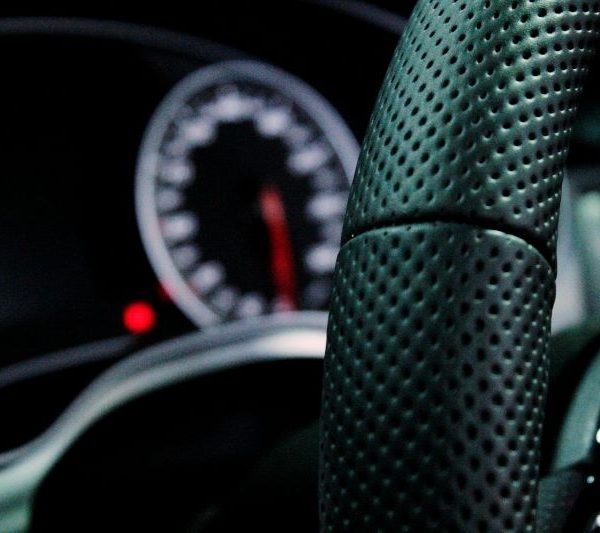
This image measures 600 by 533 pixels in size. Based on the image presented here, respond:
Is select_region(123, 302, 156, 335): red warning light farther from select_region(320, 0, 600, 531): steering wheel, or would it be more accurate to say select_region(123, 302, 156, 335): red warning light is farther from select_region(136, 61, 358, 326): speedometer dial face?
select_region(320, 0, 600, 531): steering wheel

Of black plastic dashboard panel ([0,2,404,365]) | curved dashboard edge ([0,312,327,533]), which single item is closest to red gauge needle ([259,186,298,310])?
black plastic dashboard panel ([0,2,404,365])

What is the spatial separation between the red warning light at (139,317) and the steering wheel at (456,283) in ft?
2.97

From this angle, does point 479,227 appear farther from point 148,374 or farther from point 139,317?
point 139,317

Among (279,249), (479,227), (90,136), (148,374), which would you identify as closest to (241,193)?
(279,249)

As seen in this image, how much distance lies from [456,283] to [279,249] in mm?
1076

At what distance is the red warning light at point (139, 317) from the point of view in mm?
1213

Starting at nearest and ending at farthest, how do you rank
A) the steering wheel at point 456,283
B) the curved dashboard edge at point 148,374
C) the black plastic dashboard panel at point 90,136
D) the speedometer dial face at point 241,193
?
the steering wheel at point 456,283, the curved dashboard edge at point 148,374, the black plastic dashboard panel at point 90,136, the speedometer dial face at point 241,193

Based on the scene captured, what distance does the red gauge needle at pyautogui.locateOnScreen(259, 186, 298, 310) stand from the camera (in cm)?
136

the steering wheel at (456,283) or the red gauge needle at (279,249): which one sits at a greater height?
the steering wheel at (456,283)

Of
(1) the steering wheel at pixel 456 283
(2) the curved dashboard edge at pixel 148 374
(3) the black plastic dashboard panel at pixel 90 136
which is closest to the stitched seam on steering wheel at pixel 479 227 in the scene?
(1) the steering wheel at pixel 456 283

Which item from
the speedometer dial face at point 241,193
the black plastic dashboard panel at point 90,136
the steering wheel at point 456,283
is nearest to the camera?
the steering wheel at point 456,283

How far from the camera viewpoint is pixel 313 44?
1415 millimetres

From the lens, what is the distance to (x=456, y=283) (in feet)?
1.00

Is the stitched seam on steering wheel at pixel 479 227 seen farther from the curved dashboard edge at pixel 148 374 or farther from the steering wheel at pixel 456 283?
the curved dashboard edge at pixel 148 374
